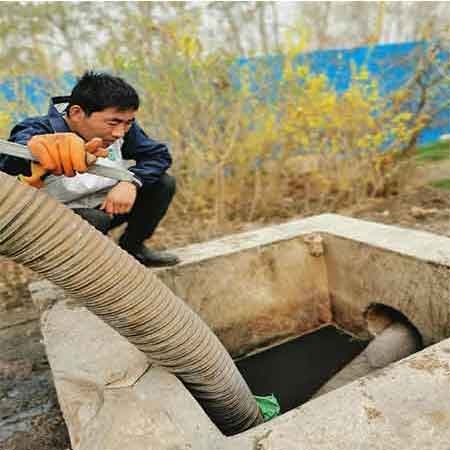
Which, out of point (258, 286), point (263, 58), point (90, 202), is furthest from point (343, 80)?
point (90, 202)

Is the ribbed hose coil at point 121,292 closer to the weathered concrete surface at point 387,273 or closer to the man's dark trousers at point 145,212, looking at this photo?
the man's dark trousers at point 145,212

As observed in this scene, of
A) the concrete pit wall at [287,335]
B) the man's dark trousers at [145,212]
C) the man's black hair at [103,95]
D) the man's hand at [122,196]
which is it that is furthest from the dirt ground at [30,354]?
the man's black hair at [103,95]

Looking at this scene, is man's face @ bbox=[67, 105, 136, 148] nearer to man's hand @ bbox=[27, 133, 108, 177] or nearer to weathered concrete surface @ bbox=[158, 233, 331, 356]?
man's hand @ bbox=[27, 133, 108, 177]

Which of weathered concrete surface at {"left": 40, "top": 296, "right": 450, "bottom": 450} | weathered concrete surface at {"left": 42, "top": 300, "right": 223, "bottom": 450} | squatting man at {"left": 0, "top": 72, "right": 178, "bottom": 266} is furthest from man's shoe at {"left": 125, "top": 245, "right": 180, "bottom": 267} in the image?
weathered concrete surface at {"left": 40, "top": 296, "right": 450, "bottom": 450}

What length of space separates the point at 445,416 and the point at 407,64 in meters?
5.61

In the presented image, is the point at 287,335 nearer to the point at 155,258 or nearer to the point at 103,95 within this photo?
the point at 155,258

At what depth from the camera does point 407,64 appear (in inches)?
237

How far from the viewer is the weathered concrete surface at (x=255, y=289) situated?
2.94m

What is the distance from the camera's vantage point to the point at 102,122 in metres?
2.00

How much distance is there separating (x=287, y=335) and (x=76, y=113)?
2.12 meters

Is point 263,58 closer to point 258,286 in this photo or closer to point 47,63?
point 47,63

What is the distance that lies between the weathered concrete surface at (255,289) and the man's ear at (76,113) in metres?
1.07

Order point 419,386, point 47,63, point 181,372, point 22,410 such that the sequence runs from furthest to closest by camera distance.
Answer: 1. point 47,63
2. point 22,410
3. point 181,372
4. point 419,386

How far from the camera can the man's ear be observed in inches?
80.0
